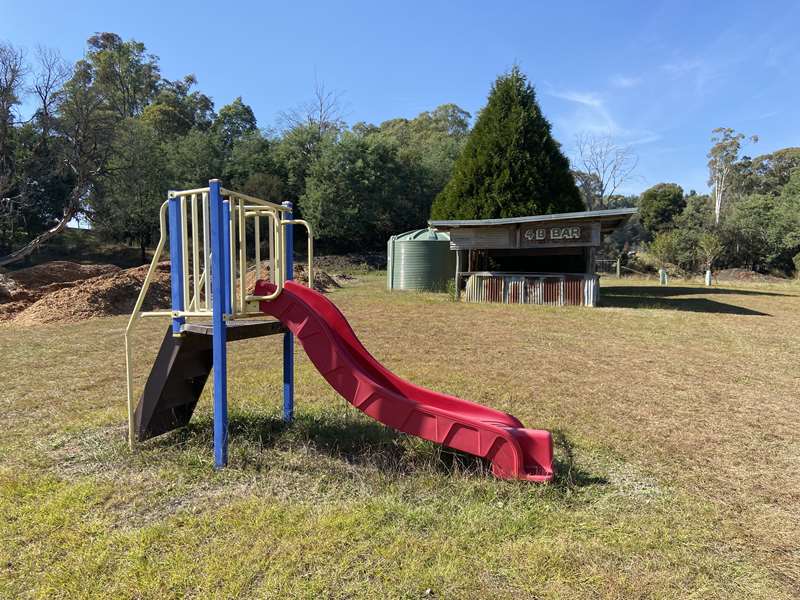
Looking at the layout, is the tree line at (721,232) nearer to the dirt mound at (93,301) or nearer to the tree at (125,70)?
the dirt mound at (93,301)

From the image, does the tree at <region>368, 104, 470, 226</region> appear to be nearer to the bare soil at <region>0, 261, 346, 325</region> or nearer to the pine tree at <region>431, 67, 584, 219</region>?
the pine tree at <region>431, 67, 584, 219</region>

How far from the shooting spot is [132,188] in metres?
30.8

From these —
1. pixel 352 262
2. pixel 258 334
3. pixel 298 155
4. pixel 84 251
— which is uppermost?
pixel 298 155

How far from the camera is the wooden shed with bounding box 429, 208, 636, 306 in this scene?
13.5 meters

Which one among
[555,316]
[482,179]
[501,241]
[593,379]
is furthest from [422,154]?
[593,379]

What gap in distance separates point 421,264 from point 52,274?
44.6 ft

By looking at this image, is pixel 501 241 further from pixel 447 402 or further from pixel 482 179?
pixel 447 402

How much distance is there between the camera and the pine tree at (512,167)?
19609 millimetres

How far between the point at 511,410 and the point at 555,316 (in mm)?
7436

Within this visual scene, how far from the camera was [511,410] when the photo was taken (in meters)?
4.78

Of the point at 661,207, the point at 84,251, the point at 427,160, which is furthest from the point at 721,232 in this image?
the point at 84,251

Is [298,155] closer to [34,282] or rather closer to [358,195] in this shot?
[358,195]

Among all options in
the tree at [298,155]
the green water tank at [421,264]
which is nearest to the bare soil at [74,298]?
the green water tank at [421,264]

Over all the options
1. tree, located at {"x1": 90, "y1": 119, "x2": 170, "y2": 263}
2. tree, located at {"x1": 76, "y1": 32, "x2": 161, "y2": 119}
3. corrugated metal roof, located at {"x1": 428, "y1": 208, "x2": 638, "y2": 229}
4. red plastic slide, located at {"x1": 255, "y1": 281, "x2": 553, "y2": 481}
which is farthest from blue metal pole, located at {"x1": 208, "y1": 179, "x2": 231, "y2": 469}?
tree, located at {"x1": 76, "y1": 32, "x2": 161, "y2": 119}
